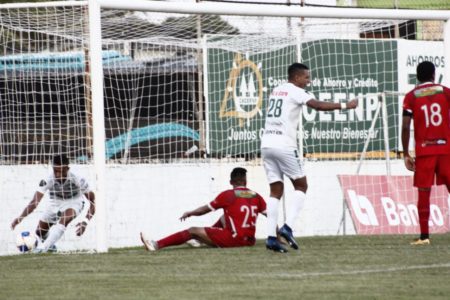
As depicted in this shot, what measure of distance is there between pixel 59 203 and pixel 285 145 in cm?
526

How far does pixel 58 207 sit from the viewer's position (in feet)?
59.0

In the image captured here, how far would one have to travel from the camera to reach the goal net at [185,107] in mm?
17750

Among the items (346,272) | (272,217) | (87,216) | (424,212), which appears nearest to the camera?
(346,272)

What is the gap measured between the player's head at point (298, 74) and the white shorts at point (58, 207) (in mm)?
→ 4905

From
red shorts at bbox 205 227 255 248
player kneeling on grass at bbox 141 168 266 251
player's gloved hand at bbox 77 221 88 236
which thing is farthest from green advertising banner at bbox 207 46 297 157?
red shorts at bbox 205 227 255 248

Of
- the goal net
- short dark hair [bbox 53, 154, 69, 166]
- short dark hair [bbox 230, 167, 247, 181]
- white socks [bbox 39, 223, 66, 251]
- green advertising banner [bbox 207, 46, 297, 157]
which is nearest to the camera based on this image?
short dark hair [bbox 230, 167, 247, 181]

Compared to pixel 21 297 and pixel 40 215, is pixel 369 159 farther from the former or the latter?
pixel 21 297

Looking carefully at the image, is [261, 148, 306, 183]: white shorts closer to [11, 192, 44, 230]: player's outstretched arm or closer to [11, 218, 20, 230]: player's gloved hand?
[11, 218, 20, 230]: player's gloved hand

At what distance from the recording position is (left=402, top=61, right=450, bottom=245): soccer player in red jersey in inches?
561

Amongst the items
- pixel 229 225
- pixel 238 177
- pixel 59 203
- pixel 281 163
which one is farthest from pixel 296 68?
pixel 59 203

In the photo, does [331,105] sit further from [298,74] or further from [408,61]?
[408,61]

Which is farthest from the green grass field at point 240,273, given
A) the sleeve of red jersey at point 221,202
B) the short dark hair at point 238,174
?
the short dark hair at point 238,174

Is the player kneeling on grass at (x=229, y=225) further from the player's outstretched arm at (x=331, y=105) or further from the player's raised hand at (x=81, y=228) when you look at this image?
the player's raised hand at (x=81, y=228)

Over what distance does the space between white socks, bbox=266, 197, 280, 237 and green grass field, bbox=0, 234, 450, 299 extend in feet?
0.84
